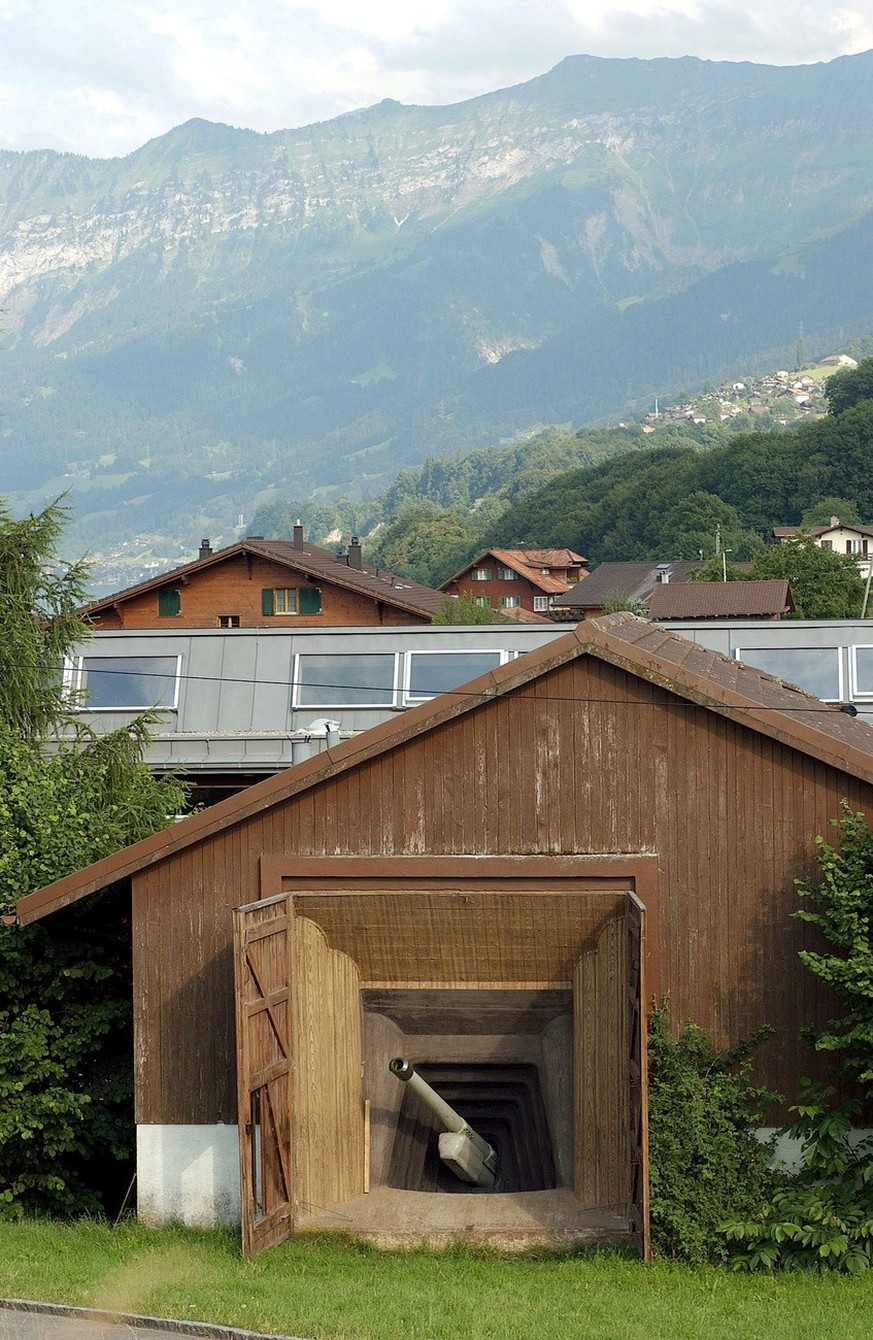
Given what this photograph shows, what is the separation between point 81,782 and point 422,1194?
6.84 metres

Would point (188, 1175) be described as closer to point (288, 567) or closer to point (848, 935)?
point (848, 935)

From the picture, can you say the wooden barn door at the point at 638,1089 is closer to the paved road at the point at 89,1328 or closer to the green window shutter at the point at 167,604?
the paved road at the point at 89,1328

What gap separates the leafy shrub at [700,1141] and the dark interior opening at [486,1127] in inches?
117

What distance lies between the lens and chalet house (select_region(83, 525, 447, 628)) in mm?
69750

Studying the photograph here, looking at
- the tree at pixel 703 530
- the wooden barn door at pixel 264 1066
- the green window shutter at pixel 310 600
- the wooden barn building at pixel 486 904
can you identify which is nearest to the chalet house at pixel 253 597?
the green window shutter at pixel 310 600

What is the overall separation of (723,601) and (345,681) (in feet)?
181

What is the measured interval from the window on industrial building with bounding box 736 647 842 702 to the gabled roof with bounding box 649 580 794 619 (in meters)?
49.8

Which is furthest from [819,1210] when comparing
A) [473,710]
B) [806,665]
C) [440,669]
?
[440,669]

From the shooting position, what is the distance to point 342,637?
3369 centimetres

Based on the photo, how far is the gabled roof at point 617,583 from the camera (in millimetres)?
131950

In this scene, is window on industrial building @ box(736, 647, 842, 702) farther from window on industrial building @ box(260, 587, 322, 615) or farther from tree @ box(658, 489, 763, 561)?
tree @ box(658, 489, 763, 561)

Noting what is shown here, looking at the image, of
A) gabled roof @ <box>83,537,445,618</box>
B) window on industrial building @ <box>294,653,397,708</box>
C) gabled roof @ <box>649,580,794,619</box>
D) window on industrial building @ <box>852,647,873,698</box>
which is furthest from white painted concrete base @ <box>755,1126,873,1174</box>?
gabled roof @ <box>649,580,794,619</box>

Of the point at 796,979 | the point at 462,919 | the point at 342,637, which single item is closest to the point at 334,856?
the point at 462,919

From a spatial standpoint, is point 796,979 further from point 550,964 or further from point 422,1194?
point 422,1194
